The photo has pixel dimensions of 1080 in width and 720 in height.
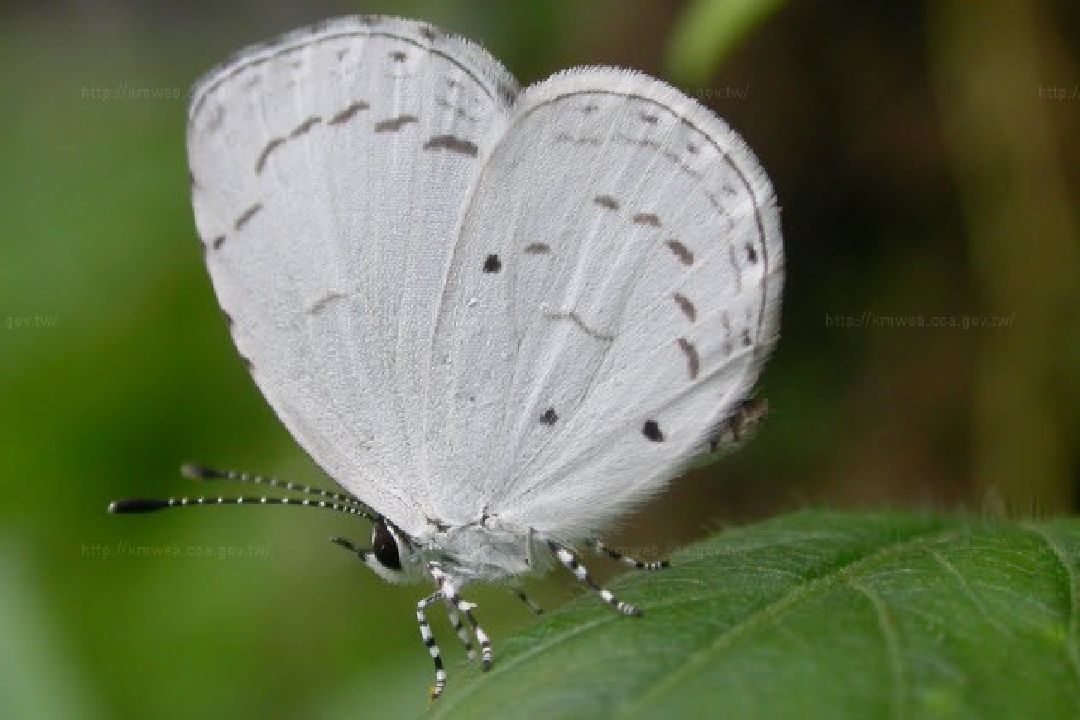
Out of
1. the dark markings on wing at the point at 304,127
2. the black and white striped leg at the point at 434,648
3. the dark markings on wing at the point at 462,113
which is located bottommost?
the black and white striped leg at the point at 434,648

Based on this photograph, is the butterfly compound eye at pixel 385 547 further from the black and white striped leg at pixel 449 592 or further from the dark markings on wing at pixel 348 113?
the dark markings on wing at pixel 348 113

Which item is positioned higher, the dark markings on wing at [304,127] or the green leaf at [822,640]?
the dark markings on wing at [304,127]

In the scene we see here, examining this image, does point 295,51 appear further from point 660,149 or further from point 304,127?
point 660,149

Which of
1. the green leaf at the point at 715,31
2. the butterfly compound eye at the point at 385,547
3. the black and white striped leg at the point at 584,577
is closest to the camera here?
the black and white striped leg at the point at 584,577

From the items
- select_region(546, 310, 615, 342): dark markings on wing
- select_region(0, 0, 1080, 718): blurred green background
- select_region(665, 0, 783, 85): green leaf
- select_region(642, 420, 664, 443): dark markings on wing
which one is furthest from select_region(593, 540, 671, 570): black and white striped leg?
select_region(0, 0, 1080, 718): blurred green background

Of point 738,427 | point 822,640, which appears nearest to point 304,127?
point 738,427

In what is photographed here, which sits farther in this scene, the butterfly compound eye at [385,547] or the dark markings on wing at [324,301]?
the butterfly compound eye at [385,547]

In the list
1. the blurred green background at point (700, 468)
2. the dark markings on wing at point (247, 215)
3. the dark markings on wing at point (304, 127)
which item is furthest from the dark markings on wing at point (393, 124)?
the blurred green background at point (700, 468)
